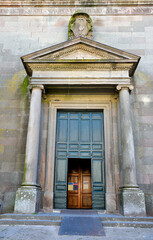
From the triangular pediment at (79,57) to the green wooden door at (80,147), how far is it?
8.52ft

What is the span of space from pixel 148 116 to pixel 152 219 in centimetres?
505

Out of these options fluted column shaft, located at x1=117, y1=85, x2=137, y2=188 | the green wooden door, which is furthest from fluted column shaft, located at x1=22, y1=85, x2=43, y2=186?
fluted column shaft, located at x1=117, y1=85, x2=137, y2=188

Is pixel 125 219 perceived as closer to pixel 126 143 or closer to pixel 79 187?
pixel 126 143

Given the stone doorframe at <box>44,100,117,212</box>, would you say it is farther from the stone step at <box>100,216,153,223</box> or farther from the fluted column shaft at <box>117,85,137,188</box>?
the stone step at <box>100,216,153,223</box>

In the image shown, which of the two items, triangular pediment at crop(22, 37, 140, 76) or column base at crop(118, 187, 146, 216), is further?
triangular pediment at crop(22, 37, 140, 76)

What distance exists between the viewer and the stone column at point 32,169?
8.21 meters

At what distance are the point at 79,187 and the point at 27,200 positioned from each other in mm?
4827

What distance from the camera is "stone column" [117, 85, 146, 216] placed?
8.18 meters

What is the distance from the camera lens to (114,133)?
10.5 metres

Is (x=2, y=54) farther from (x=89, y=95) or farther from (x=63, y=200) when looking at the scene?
(x=63, y=200)

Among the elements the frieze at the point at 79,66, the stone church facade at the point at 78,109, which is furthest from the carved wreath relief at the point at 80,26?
the frieze at the point at 79,66

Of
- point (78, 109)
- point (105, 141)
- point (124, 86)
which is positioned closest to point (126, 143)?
point (105, 141)

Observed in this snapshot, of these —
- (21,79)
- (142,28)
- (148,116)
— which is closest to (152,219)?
(148,116)

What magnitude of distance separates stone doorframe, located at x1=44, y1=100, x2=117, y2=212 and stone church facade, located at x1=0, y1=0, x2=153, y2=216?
0.15ft
